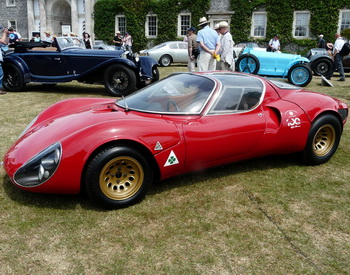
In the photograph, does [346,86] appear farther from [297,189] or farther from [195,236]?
[195,236]

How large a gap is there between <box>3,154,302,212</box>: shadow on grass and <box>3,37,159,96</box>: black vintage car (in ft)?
16.2

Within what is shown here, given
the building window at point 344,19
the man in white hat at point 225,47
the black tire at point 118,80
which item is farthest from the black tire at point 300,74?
the building window at point 344,19

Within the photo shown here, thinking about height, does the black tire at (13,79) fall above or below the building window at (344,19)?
below

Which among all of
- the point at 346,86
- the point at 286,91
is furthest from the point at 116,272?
the point at 346,86

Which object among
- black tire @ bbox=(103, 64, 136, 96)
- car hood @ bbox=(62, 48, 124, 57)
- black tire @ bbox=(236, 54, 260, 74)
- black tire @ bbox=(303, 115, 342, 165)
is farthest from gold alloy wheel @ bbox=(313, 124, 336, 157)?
black tire @ bbox=(236, 54, 260, 74)

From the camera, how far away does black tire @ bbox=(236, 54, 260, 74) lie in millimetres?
11266

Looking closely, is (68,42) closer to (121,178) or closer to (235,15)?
(121,178)

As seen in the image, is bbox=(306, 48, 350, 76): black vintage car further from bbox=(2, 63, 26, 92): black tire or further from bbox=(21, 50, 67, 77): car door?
bbox=(2, 63, 26, 92): black tire

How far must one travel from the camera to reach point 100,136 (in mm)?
2838

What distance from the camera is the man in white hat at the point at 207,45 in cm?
766

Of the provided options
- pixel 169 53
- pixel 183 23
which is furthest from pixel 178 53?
pixel 183 23

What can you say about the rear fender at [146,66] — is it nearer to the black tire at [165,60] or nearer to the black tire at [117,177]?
the black tire at [117,177]

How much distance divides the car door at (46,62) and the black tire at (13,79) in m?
0.33

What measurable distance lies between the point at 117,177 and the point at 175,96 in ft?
3.60
